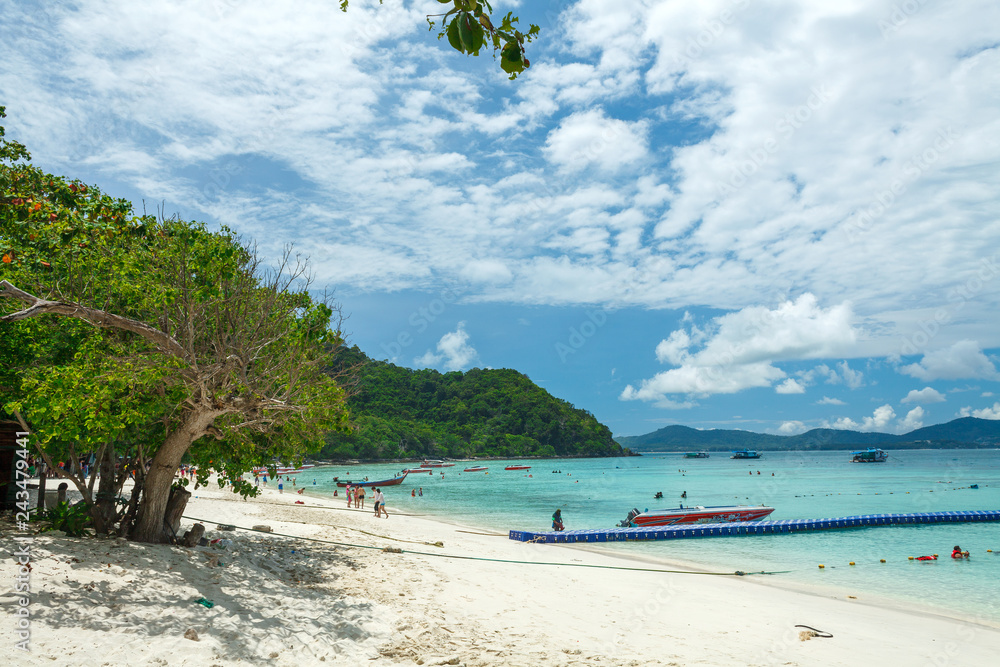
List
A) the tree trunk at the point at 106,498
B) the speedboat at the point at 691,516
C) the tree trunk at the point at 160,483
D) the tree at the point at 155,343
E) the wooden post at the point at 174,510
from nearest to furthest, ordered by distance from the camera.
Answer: the tree at the point at 155,343 → the tree trunk at the point at 160,483 → the tree trunk at the point at 106,498 → the wooden post at the point at 174,510 → the speedboat at the point at 691,516

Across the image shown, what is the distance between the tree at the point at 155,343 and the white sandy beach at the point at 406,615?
1897mm

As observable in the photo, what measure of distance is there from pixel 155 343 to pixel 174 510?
3839 millimetres

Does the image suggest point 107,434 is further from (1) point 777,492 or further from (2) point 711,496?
(1) point 777,492

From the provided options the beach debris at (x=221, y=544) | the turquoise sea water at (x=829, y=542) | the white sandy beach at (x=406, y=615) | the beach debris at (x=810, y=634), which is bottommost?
the turquoise sea water at (x=829, y=542)

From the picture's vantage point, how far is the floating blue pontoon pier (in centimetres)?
2239

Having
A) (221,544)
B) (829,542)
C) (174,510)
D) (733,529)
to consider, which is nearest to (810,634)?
(221,544)

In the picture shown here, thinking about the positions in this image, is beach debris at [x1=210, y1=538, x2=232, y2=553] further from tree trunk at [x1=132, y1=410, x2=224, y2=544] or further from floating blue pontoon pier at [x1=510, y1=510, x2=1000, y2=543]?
floating blue pontoon pier at [x1=510, y1=510, x2=1000, y2=543]

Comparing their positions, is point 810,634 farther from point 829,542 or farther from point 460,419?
point 460,419

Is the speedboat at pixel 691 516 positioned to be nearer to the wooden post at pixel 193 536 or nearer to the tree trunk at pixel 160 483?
the wooden post at pixel 193 536

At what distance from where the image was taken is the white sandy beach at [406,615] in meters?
6.22

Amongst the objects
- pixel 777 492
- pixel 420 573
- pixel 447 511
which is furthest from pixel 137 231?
pixel 777 492

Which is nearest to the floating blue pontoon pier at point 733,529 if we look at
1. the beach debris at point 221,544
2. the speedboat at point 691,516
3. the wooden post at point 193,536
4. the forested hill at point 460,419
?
the speedboat at point 691,516

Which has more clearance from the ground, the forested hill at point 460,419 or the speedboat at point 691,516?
the forested hill at point 460,419

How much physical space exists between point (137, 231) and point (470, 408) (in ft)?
448
